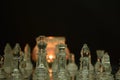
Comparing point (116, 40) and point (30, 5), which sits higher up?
point (30, 5)

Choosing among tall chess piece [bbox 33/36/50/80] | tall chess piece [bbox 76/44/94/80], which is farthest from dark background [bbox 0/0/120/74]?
tall chess piece [bbox 33/36/50/80]

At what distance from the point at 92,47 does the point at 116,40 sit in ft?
A: 1.08

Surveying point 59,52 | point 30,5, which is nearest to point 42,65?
point 59,52

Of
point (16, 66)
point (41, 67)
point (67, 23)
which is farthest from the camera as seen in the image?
point (67, 23)

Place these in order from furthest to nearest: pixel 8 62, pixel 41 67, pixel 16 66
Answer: pixel 8 62, pixel 16 66, pixel 41 67

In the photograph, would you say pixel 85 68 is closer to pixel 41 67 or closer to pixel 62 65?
pixel 62 65

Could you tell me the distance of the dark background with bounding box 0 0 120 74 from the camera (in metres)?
4.31

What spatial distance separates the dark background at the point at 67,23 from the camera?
170 inches

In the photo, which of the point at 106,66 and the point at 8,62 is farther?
the point at 8,62

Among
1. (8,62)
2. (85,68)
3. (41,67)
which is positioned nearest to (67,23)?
(8,62)

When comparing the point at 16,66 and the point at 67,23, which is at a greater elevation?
the point at 67,23

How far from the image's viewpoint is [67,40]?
14.7 feet

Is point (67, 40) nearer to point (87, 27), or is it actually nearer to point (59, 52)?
point (87, 27)

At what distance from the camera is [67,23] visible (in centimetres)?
448
